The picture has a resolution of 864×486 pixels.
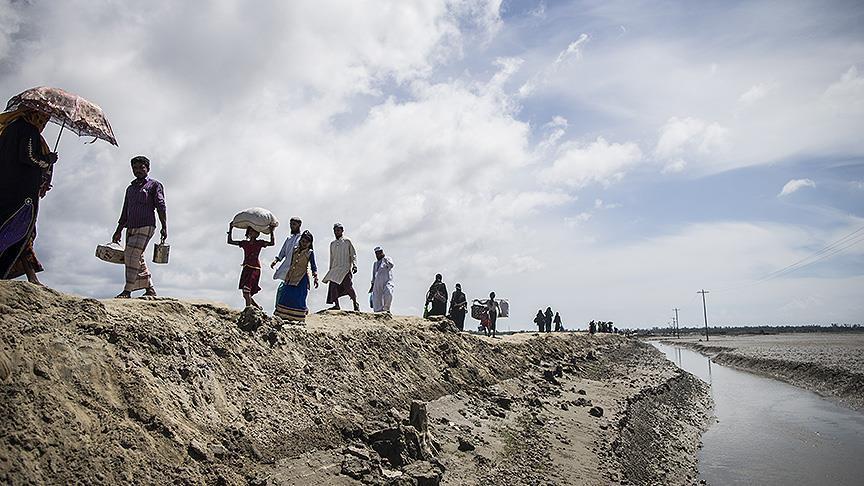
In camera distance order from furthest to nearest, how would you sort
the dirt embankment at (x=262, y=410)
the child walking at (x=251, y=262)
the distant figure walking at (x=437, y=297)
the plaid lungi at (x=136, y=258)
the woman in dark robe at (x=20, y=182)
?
the distant figure walking at (x=437, y=297), the child walking at (x=251, y=262), the plaid lungi at (x=136, y=258), the woman in dark robe at (x=20, y=182), the dirt embankment at (x=262, y=410)

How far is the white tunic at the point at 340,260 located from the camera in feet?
38.6

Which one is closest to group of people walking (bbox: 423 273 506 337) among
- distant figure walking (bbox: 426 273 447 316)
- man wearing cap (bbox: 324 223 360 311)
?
distant figure walking (bbox: 426 273 447 316)

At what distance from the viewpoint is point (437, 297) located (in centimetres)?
1616

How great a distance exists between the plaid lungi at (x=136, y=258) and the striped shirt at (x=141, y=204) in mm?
94

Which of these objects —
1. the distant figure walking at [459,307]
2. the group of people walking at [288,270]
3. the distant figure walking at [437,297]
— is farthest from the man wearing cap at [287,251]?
the distant figure walking at [459,307]

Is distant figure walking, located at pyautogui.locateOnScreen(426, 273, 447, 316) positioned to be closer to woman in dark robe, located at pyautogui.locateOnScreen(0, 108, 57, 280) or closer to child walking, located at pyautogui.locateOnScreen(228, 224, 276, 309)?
child walking, located at pyautogui.locateOnScreen(228, 224, 276, 309)

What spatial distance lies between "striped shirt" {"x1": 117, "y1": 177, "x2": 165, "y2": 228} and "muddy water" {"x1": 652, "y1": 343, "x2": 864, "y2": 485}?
10953 millimetres

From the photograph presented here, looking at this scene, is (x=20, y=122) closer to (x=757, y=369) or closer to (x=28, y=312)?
(x=28, y=312)

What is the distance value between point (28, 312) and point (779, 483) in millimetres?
12686

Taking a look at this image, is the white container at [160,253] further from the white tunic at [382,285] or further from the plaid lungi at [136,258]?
the white tunic at [382,285]

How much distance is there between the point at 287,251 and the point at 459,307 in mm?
9313

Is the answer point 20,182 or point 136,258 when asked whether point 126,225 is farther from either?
point 20,182

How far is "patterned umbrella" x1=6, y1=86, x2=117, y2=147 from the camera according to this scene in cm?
567

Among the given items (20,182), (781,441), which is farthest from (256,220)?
(781,441)
